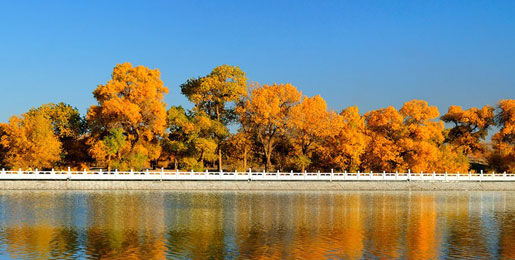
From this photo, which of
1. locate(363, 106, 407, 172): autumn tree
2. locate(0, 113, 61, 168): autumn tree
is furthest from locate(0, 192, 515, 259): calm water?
locate(363, 106, 407, 172): autumn tree

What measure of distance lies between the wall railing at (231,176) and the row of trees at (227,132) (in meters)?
3.59

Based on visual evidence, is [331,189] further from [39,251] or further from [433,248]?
[39,251]

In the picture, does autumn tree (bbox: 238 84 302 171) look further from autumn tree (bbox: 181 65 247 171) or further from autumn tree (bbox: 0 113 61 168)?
autumn tree (bbox: 0 113 61 168)

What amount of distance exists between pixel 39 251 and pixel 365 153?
60.6 meters

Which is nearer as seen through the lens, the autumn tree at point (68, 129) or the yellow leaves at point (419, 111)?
the autumn tree at point (68, 129)

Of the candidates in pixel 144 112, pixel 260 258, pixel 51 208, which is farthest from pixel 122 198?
pixel 260 258

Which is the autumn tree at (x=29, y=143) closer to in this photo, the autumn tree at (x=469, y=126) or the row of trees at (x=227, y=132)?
the row of trees at (x=227, y=132)

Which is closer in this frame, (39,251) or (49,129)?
(39,251)

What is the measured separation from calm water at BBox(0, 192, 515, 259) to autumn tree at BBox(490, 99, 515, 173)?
37612 millimetres

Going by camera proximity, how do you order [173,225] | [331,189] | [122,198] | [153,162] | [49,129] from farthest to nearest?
[153,162] → [49,129] → [331,189] → [122,198] → [173,225]

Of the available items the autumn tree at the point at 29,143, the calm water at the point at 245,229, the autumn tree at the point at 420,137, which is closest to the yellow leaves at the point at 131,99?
the autumn tree at the point at 29,143

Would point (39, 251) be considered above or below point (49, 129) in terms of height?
below

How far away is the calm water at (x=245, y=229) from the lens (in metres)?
24.5

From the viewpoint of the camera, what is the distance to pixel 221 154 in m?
81.4
